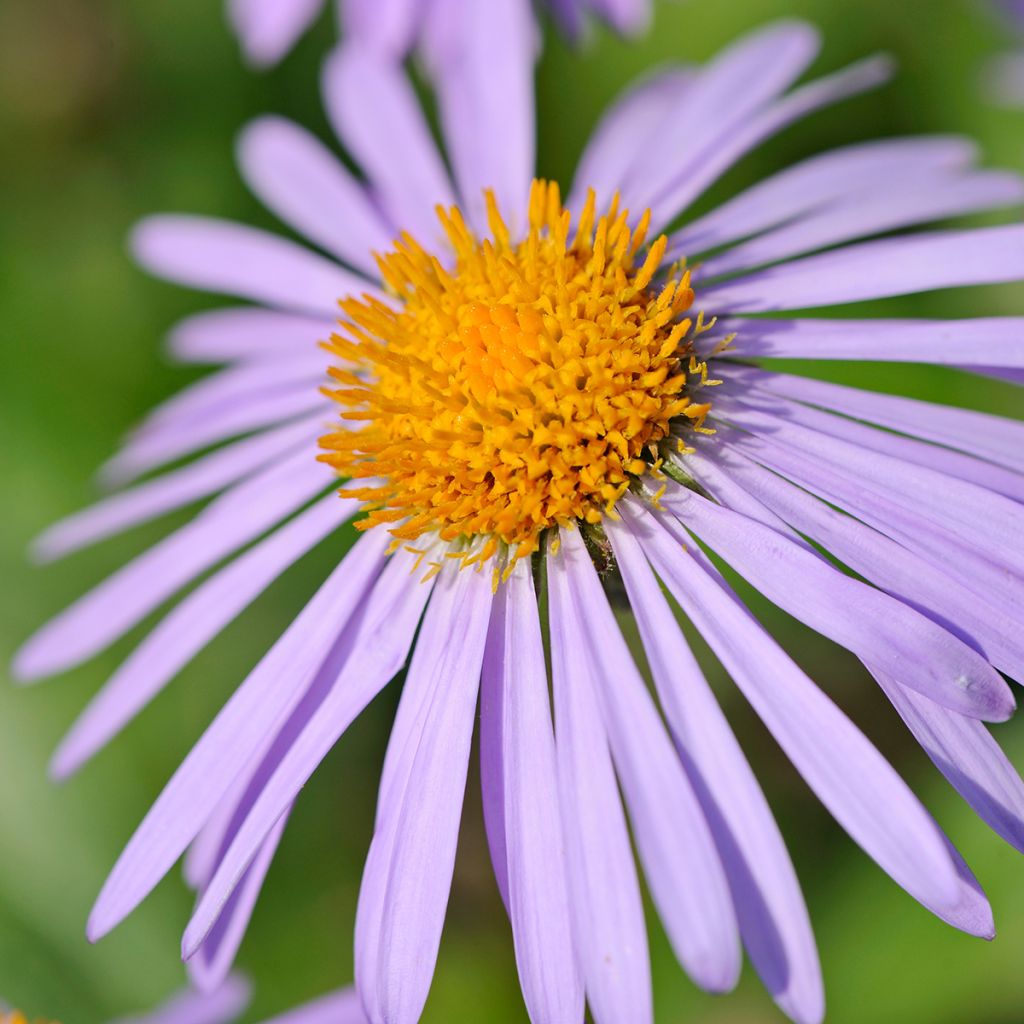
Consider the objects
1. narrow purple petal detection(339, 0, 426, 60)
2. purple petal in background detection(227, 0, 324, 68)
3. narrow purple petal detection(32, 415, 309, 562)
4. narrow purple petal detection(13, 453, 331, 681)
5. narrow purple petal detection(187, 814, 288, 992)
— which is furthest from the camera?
purple petal in background detection(227, 0, 324, 68)

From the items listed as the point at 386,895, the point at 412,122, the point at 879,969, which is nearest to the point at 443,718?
the point at 386,895

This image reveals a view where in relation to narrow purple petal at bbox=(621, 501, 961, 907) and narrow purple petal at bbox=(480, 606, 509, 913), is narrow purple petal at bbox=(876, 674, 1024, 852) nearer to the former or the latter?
narrow purple petal at bbox=(621, 501, 961, 907)

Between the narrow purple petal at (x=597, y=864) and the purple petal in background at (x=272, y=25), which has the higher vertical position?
the purple petal in background at (x=272, y=25)

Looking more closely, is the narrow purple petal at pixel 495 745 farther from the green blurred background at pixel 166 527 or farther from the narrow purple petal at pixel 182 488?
the green blurred background at pixel 166 527

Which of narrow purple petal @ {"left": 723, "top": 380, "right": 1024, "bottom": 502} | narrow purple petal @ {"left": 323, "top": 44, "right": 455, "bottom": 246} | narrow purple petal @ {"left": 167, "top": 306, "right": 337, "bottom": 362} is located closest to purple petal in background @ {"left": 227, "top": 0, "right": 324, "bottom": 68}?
narrow purple petal @ {"left": 323, "top": 44, "right": 455, "bottom": 246}

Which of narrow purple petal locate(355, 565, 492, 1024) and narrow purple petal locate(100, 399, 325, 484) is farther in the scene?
narrow purple petal locate(100, 399, 325, 484)

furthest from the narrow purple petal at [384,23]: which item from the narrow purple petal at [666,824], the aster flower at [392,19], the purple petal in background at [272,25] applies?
the narrow purple petal at [666,824]

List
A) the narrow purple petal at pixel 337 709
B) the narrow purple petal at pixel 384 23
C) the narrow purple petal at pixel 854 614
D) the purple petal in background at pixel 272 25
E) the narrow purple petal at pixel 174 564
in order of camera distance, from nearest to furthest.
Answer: the narrow purple petal at pixel 854 614
the narrow purple petal at pixel 337 709
the narrow purple petal at pixel 174 564
the narrow purple petal at pixel 384 23
the purple petal in background at pixel 272 25
